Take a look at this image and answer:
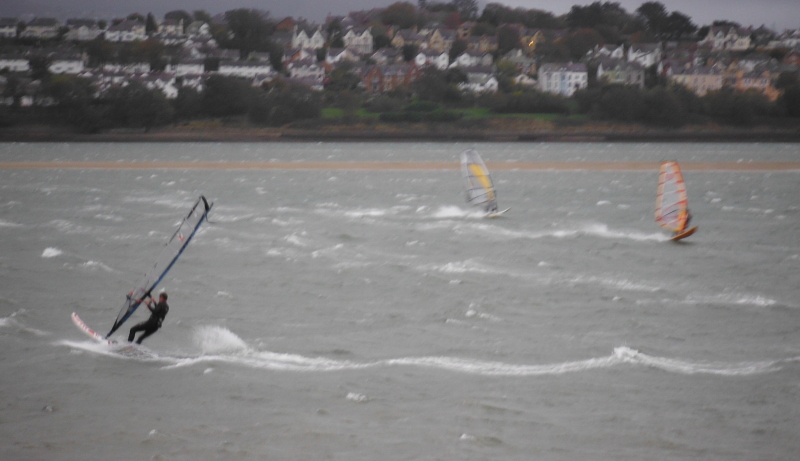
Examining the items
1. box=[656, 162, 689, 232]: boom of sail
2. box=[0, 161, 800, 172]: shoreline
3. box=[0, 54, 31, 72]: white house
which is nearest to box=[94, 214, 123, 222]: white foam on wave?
box=[656, 162, 689, 232]: boom of sail

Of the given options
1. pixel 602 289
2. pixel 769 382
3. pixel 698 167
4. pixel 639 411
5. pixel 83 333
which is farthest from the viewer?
pixel 698 167

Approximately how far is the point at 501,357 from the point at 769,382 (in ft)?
13.0

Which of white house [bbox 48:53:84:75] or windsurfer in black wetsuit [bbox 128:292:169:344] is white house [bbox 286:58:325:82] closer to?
white house [bbox 48:53:84:75]

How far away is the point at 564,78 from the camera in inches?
6560

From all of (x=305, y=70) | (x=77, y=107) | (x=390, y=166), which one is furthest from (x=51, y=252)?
(x=305, y=70)

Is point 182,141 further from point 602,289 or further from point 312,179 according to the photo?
point 602,289

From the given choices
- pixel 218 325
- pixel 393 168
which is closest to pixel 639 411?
pixel 218 325

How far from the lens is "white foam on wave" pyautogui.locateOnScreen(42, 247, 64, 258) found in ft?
87.4

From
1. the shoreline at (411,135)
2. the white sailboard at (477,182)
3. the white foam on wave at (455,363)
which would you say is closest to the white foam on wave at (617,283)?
the white foam on wave at (455,363)

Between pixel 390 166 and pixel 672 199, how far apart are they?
1974 inches

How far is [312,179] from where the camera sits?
65125 millimetres

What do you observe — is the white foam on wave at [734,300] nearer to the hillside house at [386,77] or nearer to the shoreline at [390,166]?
the shoreline at [390,166]

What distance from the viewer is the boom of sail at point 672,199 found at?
3045 cm

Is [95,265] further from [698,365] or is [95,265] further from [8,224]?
[698,365]
